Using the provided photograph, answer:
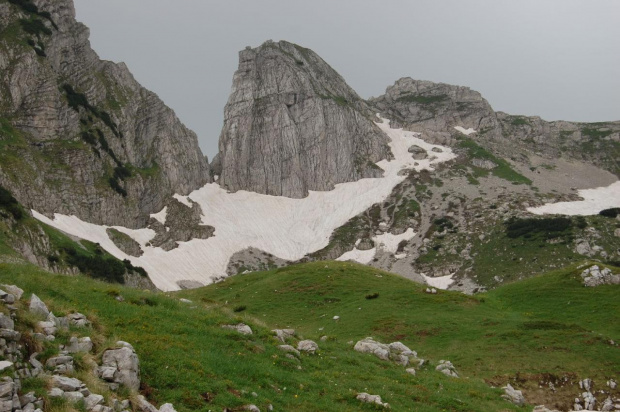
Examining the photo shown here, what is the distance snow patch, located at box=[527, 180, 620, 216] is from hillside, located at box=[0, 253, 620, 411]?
12812 cm

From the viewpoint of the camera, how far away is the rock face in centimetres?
13138

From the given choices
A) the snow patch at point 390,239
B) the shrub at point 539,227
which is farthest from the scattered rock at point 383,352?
the snow patch at point 390,239

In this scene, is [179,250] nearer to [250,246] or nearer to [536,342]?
[250,246]

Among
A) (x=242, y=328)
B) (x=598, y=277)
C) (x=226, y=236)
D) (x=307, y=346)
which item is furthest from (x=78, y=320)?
(x=226, y=236)

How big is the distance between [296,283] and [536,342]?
29.1 m

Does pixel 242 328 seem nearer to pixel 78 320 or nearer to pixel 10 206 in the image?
pixel 78 320

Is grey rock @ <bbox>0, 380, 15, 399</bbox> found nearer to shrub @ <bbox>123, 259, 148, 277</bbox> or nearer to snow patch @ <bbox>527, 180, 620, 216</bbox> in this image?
shrub @ <bbox>123, 259, 148, 277</bbox>

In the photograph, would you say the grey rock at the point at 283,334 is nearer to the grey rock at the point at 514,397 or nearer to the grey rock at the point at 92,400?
the grey rock at the point at 514,397

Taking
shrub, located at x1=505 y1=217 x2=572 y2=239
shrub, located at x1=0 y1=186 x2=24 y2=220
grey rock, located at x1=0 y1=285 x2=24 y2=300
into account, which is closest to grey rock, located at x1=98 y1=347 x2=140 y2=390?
grey rock, located at x1=0 y1=285 x2=24 y2=300

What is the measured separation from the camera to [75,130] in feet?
490

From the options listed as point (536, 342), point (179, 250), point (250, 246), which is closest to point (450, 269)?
point (250, 246)

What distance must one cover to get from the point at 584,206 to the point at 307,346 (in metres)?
185

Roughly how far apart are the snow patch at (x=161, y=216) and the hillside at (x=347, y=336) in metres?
104

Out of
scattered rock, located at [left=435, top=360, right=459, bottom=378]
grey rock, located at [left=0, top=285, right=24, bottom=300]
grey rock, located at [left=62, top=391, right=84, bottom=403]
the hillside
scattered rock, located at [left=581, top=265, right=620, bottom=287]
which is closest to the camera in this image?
grey rock, located at [left=62, top=391, right=84, bottom=403]
